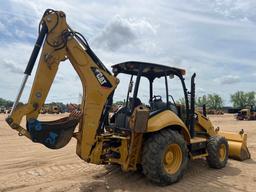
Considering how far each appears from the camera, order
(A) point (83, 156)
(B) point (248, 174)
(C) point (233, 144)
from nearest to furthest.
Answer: (A) point (83, 156), (B) point (248, 174), (C) point (233, 144)

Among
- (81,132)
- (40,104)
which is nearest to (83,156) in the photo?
(81,132)

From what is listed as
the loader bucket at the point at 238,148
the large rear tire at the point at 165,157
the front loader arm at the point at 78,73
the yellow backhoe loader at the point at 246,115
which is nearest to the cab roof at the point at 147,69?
the front loader arm at the point at 78,73

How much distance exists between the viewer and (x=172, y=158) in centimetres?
702

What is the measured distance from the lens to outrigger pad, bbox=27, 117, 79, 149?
5965 mm

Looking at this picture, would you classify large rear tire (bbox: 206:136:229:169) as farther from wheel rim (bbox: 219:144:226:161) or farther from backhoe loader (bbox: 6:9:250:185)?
backhoe loader (bbox: 6:9:250:185)

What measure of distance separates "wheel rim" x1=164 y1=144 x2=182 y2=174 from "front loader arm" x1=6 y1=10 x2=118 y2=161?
4.99 feet

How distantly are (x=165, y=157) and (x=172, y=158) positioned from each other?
0.88 feet

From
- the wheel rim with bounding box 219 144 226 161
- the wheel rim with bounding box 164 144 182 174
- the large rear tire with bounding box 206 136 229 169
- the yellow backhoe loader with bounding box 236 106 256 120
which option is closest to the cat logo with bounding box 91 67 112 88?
the wheel rim with bounding box 164 144 182 174

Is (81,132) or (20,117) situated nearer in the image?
(20,117)

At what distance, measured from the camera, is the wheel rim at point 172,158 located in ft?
22.5

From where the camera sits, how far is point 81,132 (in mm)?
6398

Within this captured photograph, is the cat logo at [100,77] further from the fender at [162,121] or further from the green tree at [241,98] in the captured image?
the green tree at [241,98]

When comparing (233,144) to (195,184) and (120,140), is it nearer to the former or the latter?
(195,184)

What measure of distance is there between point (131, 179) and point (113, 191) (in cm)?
80
